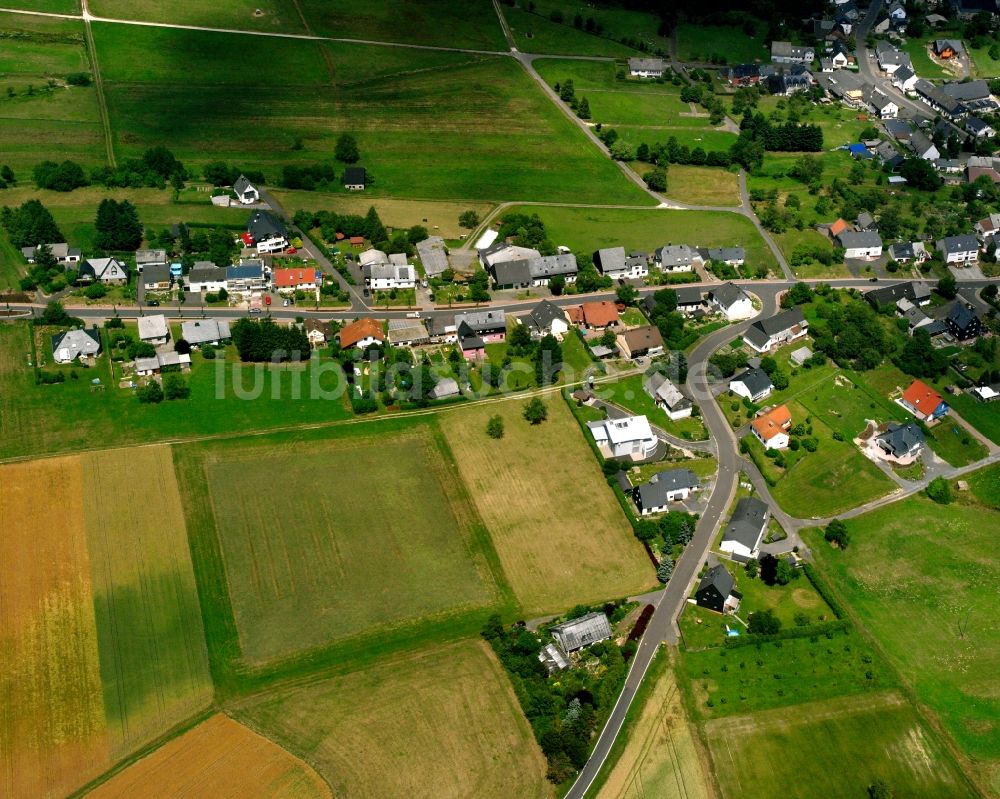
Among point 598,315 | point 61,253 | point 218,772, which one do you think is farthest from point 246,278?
point 218,772

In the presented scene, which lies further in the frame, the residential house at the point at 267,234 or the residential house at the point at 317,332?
the residential house at the point at 267,234

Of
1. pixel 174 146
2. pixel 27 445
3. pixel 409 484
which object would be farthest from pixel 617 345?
pixel 174 146

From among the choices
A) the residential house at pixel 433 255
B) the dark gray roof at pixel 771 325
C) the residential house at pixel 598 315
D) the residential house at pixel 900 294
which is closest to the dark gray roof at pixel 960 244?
the residential house at pixel 900 294

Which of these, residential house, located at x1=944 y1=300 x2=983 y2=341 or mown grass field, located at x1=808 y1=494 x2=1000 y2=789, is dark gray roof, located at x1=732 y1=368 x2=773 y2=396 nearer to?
mown grass field, located at x1=808 y1=494 x2=1000 y2=789

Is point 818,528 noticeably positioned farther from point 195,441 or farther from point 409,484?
point 195,441

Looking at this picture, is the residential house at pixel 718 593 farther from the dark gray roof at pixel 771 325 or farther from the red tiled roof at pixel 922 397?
the dark gray roof at pixel 771 325

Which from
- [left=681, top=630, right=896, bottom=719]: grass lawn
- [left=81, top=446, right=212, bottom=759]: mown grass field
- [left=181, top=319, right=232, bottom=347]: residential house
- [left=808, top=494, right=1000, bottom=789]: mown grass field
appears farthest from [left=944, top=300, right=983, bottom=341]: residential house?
[left=81, top=446, right=212, bottom=759]: mown grass field

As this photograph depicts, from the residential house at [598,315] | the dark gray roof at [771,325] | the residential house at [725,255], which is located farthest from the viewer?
the residential house at [725,255]
